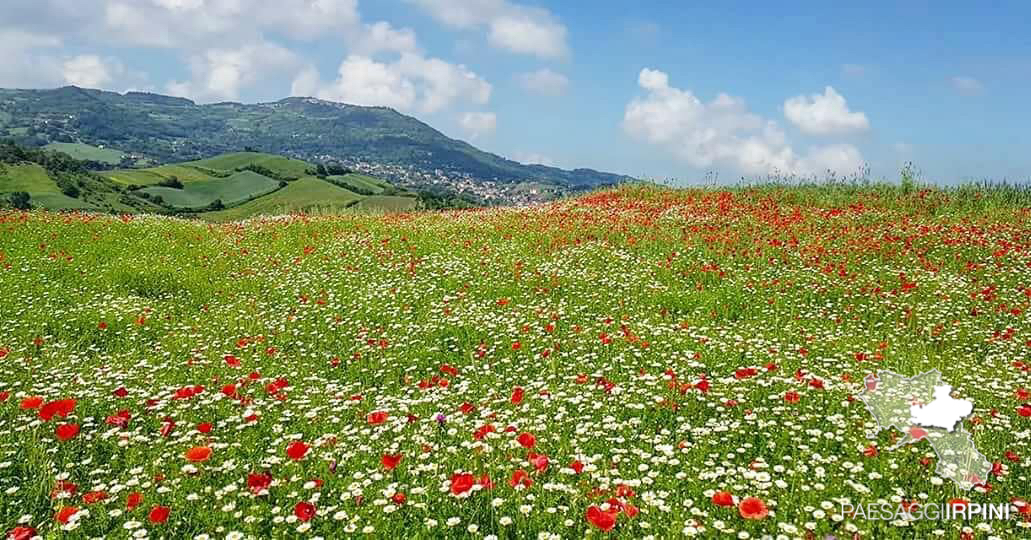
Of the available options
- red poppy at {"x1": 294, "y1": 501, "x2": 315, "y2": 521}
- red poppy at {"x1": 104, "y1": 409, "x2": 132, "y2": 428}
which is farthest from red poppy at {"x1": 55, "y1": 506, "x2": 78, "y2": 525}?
red poppy at {"x1": 104, "y1": 409, "x2": 132, "y2": 428}

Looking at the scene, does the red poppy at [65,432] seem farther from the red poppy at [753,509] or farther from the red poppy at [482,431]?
the red poppy at [753,509]

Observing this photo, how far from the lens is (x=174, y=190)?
16675 cm

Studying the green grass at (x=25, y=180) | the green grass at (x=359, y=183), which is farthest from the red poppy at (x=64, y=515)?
the green grass at (x=359, y=183)

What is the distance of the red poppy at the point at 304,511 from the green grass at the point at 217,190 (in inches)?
6465

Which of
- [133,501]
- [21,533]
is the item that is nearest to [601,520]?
[133,501]

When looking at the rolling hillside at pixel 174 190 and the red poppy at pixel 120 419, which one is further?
the rolling hillside at pixel 174 190

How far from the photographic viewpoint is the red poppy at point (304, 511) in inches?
191

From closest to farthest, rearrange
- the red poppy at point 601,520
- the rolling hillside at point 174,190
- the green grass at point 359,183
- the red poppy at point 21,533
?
the red poppy at point 601,520 → the red poppy at point 21,533 → the rolling hillside at point 174,190 → the green grass at point 359,183

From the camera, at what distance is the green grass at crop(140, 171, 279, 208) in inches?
6220

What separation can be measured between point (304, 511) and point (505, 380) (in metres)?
4.04

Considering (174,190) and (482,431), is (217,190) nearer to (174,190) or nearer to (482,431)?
(174,190)

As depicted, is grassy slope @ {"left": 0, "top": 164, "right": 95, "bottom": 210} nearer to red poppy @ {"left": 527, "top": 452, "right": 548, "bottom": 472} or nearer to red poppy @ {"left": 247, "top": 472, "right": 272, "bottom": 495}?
red poppy @ {"left": 247, "top": 472, "right": 272, "bottom": 495}

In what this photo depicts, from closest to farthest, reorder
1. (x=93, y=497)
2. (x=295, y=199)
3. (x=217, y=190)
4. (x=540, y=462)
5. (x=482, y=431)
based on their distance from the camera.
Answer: (x=93, y=497) → (x=540, y=462) → (x=482, y=431) → (x=295, y=199) → (x=217, y=190)

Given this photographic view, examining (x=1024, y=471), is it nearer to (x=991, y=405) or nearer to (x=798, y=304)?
(x=991, y=405)
